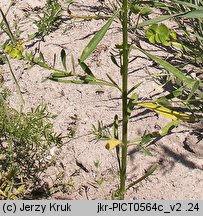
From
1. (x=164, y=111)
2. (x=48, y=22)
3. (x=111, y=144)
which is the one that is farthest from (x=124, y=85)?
(x=48, y=22)

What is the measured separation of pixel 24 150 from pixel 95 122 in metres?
0.38

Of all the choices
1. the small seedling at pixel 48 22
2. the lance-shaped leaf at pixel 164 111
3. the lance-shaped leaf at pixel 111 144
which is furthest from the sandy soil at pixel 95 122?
the lance-shaped leaf at pixel 111 144

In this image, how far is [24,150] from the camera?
2412 mm

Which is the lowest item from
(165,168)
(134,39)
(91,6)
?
(165,168)

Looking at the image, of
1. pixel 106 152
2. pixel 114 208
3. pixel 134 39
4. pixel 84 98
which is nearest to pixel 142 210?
pixel 114 208

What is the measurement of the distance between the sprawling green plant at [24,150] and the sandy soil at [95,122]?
0.07 m

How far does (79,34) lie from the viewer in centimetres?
308

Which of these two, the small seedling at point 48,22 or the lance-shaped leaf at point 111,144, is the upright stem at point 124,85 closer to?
the lance-shaped leaf at point 111,144

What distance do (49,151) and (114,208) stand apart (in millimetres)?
542

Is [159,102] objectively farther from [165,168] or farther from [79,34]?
[79,34]

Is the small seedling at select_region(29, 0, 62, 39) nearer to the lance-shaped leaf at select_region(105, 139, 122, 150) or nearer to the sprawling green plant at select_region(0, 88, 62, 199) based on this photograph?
the sprawling green plant at select_region(0, 88, 62, 199)

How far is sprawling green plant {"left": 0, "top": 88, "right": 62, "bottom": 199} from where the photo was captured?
92.0 inches

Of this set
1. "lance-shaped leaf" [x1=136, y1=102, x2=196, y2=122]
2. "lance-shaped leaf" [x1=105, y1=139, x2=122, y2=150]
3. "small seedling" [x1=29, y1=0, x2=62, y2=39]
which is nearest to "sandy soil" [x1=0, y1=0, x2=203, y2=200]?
"small seedling" [x1=29, y1=0, x2=62, y2=39]

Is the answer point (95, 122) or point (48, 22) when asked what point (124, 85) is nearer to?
point (95, 122)
